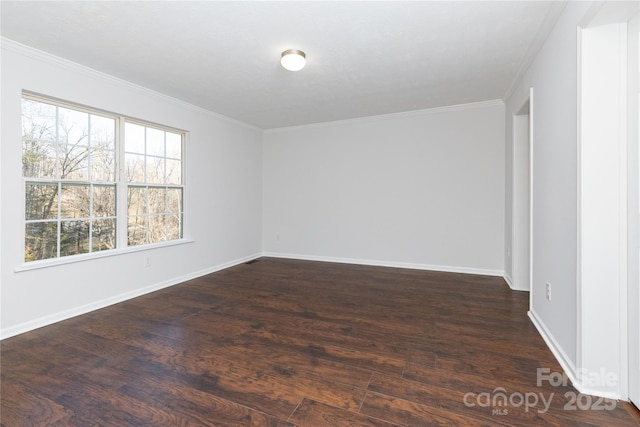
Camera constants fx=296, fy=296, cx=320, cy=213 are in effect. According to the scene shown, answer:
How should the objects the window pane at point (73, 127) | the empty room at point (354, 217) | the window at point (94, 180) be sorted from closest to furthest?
the empty room at point (354, 217), the window at point (94, 180), the window pane at point (73, 127)

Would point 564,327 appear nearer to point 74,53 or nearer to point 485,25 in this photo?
point 485,25

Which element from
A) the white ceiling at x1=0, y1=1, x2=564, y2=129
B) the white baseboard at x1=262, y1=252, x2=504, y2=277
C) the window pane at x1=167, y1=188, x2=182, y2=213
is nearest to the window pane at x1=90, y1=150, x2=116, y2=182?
the window pane at x1=167, y1=188, x2=182, y2=213

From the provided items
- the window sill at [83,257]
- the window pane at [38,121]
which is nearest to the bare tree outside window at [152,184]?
the window sill at [83,257]

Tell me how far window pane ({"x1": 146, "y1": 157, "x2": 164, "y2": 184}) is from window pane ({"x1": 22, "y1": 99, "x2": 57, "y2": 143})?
1.04m

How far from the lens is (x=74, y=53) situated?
8.96 ft

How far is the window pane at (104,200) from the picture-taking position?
326 cm

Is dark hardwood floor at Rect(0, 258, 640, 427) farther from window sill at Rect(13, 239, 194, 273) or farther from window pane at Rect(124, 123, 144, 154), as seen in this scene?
window pane at Rect(124, 123, 144, 154)

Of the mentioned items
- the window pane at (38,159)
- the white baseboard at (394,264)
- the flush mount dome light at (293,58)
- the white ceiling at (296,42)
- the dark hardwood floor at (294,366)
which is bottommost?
the dark hardwood floor at (294,366)

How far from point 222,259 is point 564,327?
4384 millimetres

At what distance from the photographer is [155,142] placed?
3.93m

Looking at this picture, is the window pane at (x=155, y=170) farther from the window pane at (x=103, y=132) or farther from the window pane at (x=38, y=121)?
the window pane at (x=38, y=121)

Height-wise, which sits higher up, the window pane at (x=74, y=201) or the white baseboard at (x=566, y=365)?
the window pane at (x=74, y=201)

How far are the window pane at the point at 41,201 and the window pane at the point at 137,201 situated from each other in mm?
745

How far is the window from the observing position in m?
2.76
